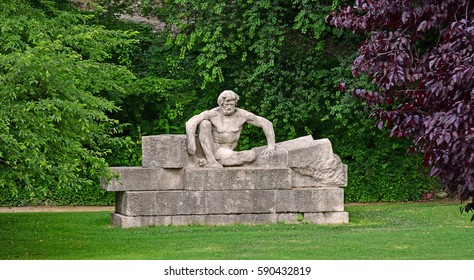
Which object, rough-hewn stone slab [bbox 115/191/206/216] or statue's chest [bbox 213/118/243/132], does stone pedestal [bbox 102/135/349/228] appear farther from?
statue's chest [bbox 213/118/243/132]

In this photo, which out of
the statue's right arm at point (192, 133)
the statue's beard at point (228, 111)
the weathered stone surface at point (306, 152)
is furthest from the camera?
the weathered stone surface at point (306, 152)

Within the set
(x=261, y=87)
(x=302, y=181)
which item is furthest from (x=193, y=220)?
(x=261, y=87)

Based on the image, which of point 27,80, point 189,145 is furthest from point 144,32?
point 27,80

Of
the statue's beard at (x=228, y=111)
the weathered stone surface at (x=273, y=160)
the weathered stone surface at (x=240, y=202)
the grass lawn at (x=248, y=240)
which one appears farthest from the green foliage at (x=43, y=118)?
the weathered stone surface at (x=273, y=160)

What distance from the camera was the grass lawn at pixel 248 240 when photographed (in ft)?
43.8

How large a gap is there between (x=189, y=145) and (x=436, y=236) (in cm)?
424

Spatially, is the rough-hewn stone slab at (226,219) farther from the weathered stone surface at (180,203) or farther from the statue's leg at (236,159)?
the statue's leg at (236,159)

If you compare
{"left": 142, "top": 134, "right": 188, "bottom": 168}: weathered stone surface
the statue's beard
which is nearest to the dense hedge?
the statue's beard

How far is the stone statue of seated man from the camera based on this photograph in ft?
56.2

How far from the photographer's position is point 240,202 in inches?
668

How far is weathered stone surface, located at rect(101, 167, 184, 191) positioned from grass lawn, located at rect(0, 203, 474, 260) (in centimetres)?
66

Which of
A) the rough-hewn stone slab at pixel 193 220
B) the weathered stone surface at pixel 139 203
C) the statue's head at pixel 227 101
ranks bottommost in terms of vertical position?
the rough-hewn stone slab at pixel 193 220

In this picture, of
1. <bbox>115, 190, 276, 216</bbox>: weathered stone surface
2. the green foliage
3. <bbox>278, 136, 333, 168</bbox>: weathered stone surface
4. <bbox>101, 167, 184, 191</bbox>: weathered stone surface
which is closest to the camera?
the green foliage

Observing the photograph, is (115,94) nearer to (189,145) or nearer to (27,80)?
(189,145)
